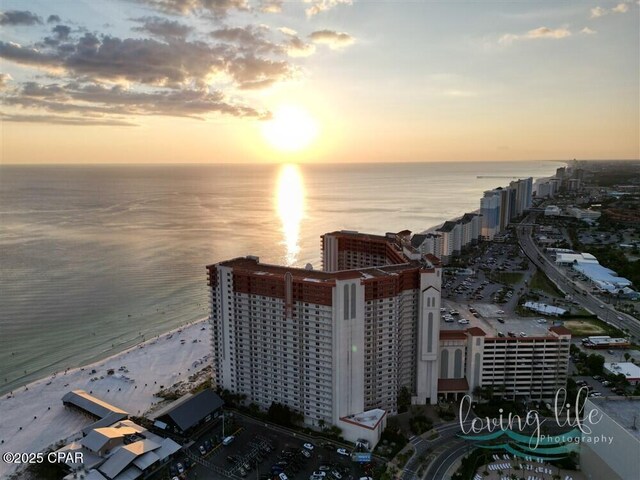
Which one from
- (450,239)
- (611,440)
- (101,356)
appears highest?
(450,239)

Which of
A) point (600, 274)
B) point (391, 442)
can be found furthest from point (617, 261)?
point (391, 442)

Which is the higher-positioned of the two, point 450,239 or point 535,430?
point 450,239

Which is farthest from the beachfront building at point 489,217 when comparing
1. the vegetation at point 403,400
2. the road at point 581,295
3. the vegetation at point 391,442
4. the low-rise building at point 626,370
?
the vegetation at point 391,442

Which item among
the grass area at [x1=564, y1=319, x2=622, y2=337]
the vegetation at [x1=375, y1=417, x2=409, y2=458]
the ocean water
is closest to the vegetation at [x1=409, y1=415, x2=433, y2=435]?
the vegetation at [x1=375, y1=417, x2=409, y2=458]

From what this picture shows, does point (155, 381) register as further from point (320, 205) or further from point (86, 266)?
point (320, 205)

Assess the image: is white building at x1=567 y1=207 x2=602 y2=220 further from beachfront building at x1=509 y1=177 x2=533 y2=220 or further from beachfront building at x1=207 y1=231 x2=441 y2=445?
beachfront building at x1=207 y1=231 x2=441 y2=445

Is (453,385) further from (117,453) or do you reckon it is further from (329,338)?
(117,453)

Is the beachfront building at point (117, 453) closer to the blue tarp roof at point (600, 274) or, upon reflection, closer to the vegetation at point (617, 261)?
the blue tarp roof at point (600, 274)
